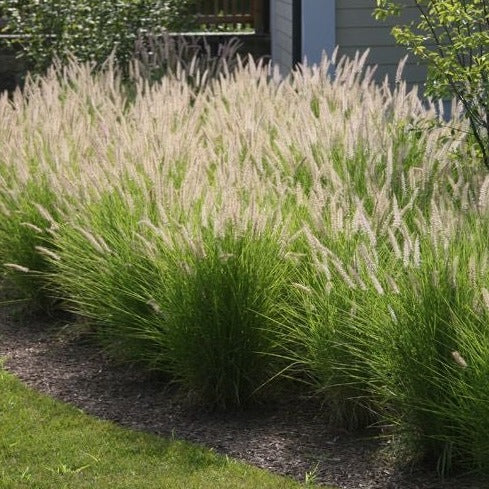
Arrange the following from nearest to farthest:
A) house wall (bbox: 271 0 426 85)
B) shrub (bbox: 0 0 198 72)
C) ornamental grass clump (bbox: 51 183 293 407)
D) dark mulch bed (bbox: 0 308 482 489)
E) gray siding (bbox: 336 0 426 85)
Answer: dark mulch bed (bbox: 0 308 482 489)
ornamental grass clump (bbox: 51 183 293 407)
house wall (bbox: 271 0 426 85)
gray siding (bbox: 336 0 426 85)
shrub (bbox: 0 0 198 72)

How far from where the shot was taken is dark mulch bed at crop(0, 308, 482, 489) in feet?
14.5

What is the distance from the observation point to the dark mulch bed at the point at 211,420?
4.43 metres

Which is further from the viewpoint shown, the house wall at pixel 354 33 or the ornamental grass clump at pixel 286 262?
the house wall at pixel 354 33

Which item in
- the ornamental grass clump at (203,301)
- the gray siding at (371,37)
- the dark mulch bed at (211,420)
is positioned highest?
the gray siding at (371,37)

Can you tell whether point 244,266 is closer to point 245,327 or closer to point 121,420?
point 245,327

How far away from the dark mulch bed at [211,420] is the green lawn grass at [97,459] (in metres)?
A: 0.12

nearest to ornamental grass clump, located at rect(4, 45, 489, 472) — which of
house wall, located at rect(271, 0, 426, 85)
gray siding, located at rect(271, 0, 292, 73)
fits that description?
house wall, located at rect(271, 0, 426, 85)

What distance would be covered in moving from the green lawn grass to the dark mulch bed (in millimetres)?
123

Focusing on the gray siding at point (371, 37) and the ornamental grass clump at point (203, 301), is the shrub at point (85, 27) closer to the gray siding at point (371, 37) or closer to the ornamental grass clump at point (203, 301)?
the gray siding at point (371, 37)

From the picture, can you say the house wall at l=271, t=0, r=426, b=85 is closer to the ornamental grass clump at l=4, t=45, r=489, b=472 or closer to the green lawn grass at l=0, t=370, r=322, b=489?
the ornamental grass clump at l=4, t=45, r=489, b=472

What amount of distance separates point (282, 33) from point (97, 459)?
363 inches

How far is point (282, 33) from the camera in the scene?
43.3ft

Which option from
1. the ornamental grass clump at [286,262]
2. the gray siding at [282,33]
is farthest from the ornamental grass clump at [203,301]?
the gray siding at [282,33]

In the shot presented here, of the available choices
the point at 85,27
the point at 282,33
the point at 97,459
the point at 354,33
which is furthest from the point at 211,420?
the point at 282,33
